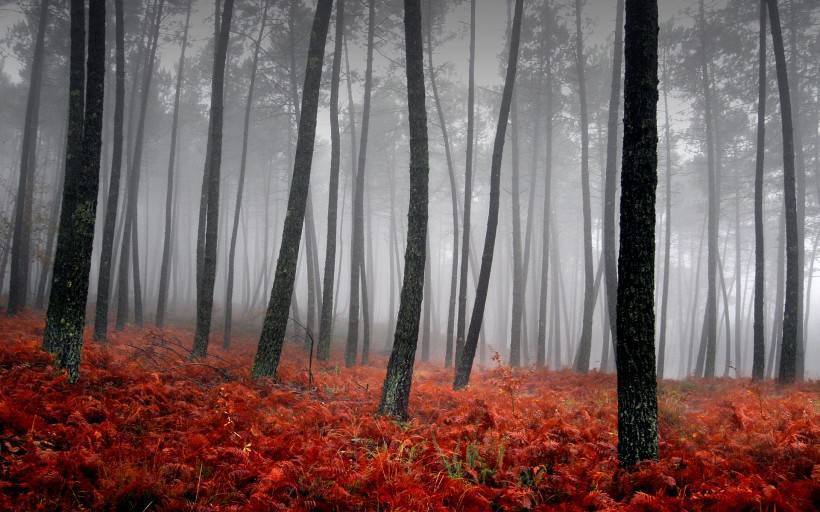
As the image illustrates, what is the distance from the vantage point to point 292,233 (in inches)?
345

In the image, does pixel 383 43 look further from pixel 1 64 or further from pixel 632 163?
pixel 1 64

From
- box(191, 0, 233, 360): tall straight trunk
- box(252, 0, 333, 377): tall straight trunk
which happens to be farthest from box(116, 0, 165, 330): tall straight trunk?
box(252, 0, 333, 377): tall straight trunk

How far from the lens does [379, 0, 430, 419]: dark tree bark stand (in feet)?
23.3

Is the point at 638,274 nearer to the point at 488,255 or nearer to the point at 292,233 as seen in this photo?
the point at 488,255

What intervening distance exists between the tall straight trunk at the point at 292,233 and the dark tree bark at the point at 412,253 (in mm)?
2523

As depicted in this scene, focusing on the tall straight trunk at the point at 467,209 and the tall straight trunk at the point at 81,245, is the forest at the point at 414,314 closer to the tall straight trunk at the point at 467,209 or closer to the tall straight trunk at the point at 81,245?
the tall straight trunk at the point at 81,245

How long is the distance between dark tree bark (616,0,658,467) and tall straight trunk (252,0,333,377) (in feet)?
20.8

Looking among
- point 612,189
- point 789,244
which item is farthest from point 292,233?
point 789,244

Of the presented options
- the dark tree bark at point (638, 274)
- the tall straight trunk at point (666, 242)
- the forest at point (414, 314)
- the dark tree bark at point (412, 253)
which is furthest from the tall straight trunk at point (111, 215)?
the tall straight trunk at point (666, 242)

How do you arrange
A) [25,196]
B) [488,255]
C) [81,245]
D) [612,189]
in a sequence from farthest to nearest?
1. [25,196]
2. [612,189]
3. [488,255]
4. [81,245]

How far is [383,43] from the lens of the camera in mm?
15609

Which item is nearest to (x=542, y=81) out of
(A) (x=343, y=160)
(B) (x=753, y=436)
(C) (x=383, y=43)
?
(C) (x=383, y=43)

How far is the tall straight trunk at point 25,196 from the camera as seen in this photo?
14.1 m

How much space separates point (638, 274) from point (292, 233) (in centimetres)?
688
